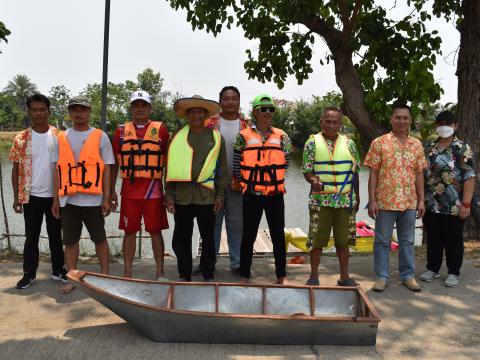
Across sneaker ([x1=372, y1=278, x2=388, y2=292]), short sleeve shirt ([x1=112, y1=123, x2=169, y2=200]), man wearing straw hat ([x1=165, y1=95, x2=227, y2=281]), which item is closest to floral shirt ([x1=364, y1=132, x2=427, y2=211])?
sneaker ([x1=372, y1=278, x2=388, y2=292])

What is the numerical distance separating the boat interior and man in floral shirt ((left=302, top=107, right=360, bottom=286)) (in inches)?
25.1

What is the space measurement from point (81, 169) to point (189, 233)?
111 cm

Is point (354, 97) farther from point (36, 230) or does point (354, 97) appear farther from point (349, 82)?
point (36, 230)

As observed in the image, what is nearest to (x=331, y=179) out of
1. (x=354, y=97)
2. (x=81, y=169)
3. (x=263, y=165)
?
(x=263, y=165)

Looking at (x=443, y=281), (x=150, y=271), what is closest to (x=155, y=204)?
(x=150, y=271)

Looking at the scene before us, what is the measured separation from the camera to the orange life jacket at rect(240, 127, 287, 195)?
405 centimetres

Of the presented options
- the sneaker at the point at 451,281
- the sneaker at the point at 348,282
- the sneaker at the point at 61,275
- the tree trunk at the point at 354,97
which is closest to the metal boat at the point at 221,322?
the sneaker at the point at 348,282

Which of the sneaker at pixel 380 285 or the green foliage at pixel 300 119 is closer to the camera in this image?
the sneaker at pixel 380 285

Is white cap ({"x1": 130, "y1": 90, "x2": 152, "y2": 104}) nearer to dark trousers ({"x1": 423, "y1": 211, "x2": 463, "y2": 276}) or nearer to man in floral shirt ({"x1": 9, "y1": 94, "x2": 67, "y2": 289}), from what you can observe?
man in floral shirt ({"x1": 9, "y1": 94, "x2": 67, "y2": 289})

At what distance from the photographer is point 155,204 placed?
4246mm

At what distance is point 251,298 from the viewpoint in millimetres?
3807

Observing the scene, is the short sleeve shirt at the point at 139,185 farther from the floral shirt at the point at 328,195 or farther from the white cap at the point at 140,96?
the floral shirt at the point at 328,195

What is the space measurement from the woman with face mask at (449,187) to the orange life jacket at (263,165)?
4.97 feet

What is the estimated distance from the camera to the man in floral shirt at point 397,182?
13.8 feet
